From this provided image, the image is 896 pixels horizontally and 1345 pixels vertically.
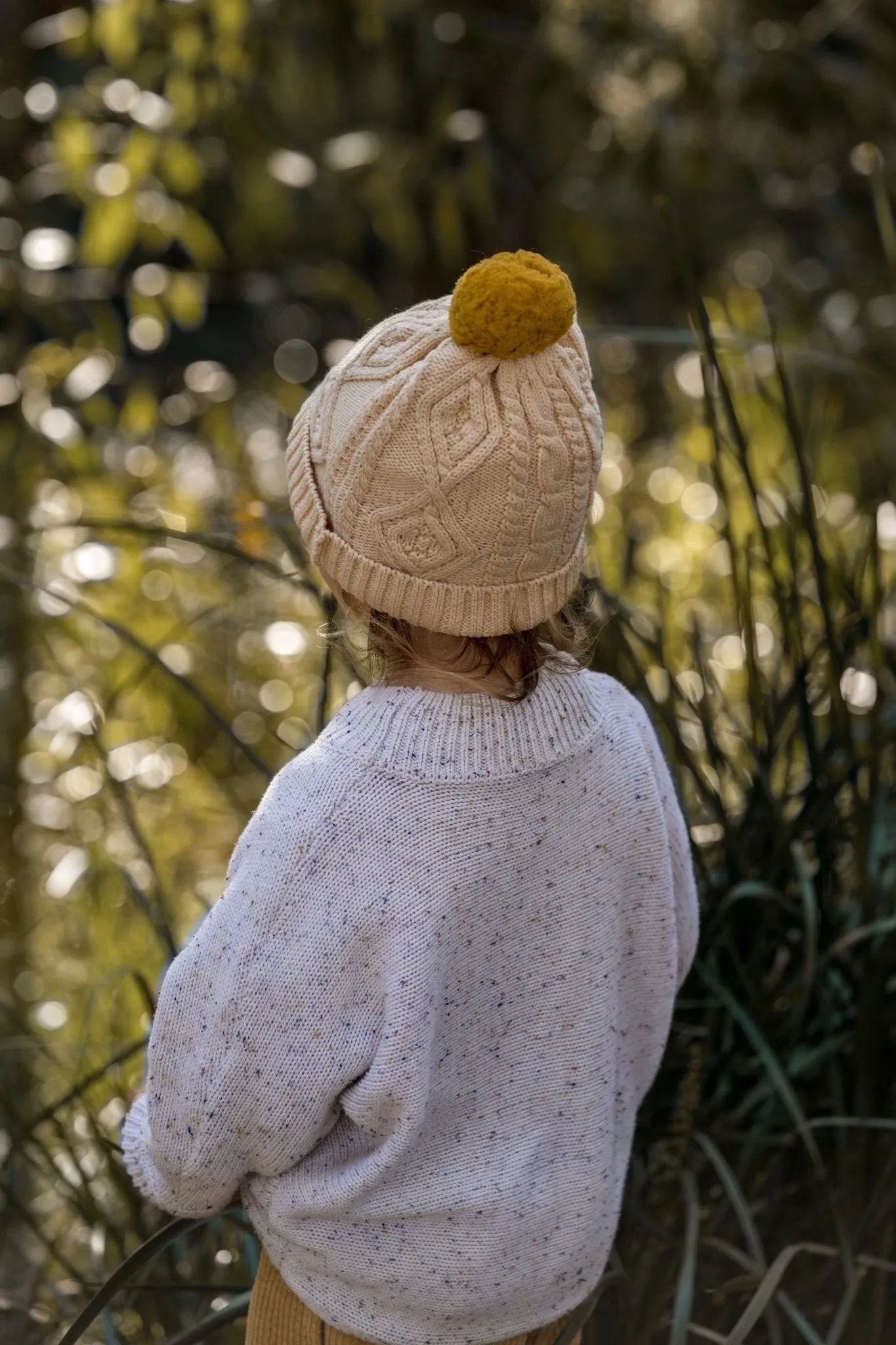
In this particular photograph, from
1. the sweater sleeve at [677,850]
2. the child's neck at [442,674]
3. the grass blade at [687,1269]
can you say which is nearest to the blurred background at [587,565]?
the grass blade at [687,1269]

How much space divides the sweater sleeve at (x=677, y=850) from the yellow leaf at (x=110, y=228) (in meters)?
1.30

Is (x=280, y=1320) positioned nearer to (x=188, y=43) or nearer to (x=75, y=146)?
(x=75, y=146)

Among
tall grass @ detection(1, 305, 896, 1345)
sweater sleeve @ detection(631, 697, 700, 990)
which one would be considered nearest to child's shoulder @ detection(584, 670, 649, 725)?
sweater sleeve @ detection(631, 697, 700, 990)

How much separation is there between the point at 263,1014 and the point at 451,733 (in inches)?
8.2

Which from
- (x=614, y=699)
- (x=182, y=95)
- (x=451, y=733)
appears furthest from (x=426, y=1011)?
(x=182, y=95)

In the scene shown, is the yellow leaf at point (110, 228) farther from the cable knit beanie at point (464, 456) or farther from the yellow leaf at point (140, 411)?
the cable knit beanie at point (464, 456)

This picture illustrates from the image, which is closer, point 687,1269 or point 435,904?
point 435,904

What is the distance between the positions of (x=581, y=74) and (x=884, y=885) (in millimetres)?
1859

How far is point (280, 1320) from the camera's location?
1.08m

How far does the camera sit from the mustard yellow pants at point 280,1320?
107 cm

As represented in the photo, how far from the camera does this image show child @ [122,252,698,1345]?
94 cm

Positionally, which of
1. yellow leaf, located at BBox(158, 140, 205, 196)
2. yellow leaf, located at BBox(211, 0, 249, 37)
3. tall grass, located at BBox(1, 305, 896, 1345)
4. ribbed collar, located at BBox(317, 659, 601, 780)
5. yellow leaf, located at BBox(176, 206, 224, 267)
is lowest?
tall grass, located at BBox(1, 305, 896, 1345)

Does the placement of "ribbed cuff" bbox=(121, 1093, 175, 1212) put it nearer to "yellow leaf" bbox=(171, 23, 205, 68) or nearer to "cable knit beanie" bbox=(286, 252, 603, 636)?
"cable knit beanie" bbox=(286, 252, 603, 636)

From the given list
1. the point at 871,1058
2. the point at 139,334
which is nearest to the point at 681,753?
the point at 871,1058
